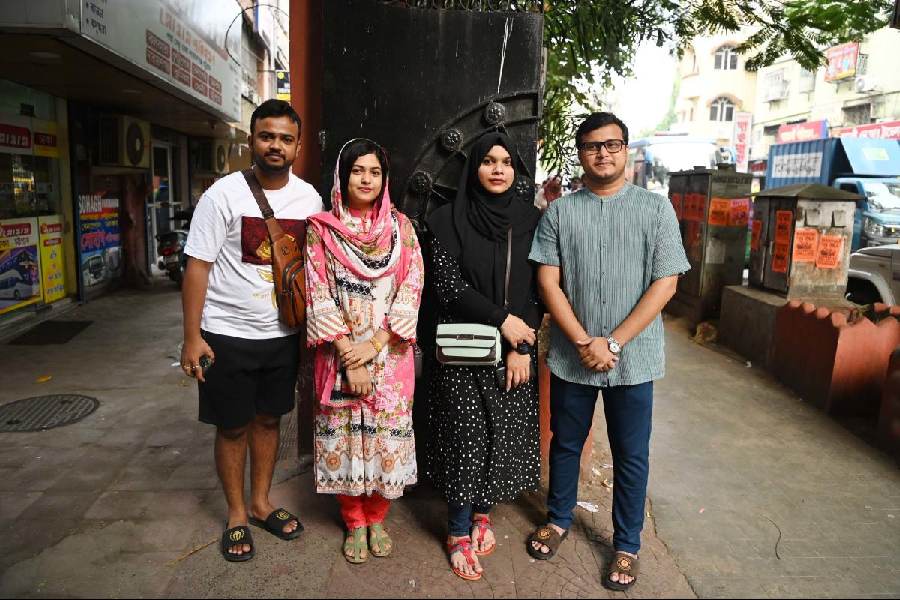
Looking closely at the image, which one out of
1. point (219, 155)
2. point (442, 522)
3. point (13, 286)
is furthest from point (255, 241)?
point (219, 155)

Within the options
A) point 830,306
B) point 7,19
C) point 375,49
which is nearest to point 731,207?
point 830,306

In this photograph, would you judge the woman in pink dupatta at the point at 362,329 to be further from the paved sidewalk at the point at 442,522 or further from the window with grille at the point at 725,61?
the window with grille at the point at 725,61

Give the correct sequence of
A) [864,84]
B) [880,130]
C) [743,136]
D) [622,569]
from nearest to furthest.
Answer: [622,569], [880,130], [864,84], [743,136]

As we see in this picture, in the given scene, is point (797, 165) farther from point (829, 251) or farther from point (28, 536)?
point (28, 536)

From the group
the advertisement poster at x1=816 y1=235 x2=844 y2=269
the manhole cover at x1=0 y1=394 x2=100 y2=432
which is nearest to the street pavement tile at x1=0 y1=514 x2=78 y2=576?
the manhole cover at x1=0 y1=394 x2=100 y2=432

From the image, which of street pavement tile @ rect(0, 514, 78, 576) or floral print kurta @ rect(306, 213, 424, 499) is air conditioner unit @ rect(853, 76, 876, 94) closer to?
floral print kurta @ rect(306, 213, 424, 499)

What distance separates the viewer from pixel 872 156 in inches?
519

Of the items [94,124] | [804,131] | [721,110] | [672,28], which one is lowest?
[94,124]

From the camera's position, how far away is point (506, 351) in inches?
109

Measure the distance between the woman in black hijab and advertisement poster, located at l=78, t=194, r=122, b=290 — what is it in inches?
298

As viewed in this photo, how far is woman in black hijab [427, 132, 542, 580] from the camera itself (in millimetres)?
2674

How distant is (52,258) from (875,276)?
32.1 feet

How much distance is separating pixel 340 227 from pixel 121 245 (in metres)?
8.84

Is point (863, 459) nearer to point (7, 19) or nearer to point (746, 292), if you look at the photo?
point (746, 292)
